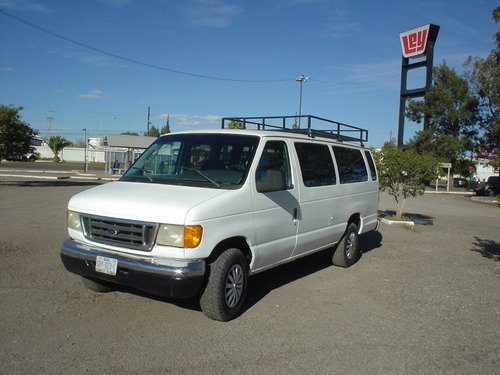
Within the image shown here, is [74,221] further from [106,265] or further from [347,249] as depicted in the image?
[347,249]

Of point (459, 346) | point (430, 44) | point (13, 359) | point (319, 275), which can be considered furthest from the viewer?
point (430, 44)

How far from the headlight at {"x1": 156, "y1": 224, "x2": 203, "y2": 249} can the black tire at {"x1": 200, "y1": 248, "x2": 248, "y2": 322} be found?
44 centimetres

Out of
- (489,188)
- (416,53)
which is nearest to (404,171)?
(489,188)

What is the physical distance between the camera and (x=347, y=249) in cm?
708

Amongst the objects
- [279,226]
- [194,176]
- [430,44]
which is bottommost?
[279,226]

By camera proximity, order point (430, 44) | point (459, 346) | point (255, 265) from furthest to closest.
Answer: point (430, 44) < point (255, 265) < point (459, 346)

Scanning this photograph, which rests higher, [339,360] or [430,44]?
[430,44]

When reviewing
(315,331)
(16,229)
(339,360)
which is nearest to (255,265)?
(315,331)

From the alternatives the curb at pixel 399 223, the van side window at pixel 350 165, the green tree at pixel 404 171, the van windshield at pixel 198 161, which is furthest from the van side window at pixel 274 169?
the curb at pixel 399 223

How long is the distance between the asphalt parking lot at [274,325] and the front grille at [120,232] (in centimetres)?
84

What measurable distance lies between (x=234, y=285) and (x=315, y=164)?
237 centimetres

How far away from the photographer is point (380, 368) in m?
3.70

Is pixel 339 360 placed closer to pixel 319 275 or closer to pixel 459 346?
pixel 459 346

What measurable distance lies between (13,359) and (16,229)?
19.8 ft
